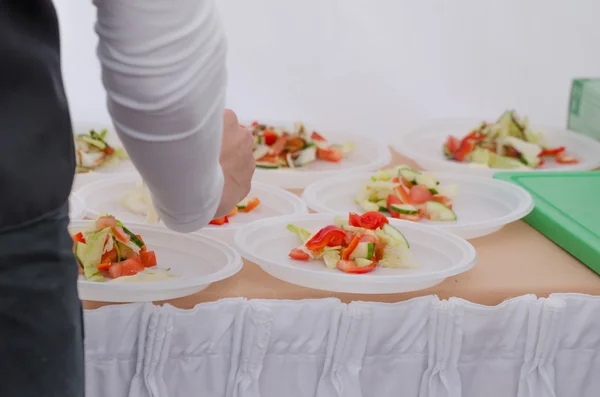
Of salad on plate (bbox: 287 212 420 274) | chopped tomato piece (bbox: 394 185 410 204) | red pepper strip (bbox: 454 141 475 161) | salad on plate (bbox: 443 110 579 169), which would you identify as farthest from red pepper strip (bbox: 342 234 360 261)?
red pepper strip (bbox: 454 141 475 161)

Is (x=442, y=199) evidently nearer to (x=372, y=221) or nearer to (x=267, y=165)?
(x=372, y=221)

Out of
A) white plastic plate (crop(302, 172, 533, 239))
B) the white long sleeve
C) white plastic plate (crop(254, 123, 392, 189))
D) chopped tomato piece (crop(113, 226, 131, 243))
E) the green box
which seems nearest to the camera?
the white long sleeve

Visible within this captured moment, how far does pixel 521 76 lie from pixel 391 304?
1.70 metres

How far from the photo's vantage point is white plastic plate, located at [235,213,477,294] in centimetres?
123

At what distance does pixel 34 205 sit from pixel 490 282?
0.82 meters

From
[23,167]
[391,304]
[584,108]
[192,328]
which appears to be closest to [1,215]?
[23,167]

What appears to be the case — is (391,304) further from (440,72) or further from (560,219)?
(440,72)

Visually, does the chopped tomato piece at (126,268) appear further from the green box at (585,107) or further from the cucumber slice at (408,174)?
the green box at (585,107)

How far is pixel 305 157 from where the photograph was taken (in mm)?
1930

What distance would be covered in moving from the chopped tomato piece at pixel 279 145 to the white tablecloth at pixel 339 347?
0.74m

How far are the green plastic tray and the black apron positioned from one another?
3.06ft

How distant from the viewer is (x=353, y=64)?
2.62m

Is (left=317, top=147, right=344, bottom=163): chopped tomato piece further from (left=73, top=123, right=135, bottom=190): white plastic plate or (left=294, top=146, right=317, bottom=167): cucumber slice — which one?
(left=73, top=123, right=135, bottom=190): white plastic plate

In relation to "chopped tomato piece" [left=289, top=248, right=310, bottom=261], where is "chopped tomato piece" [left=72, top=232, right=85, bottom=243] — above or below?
above
